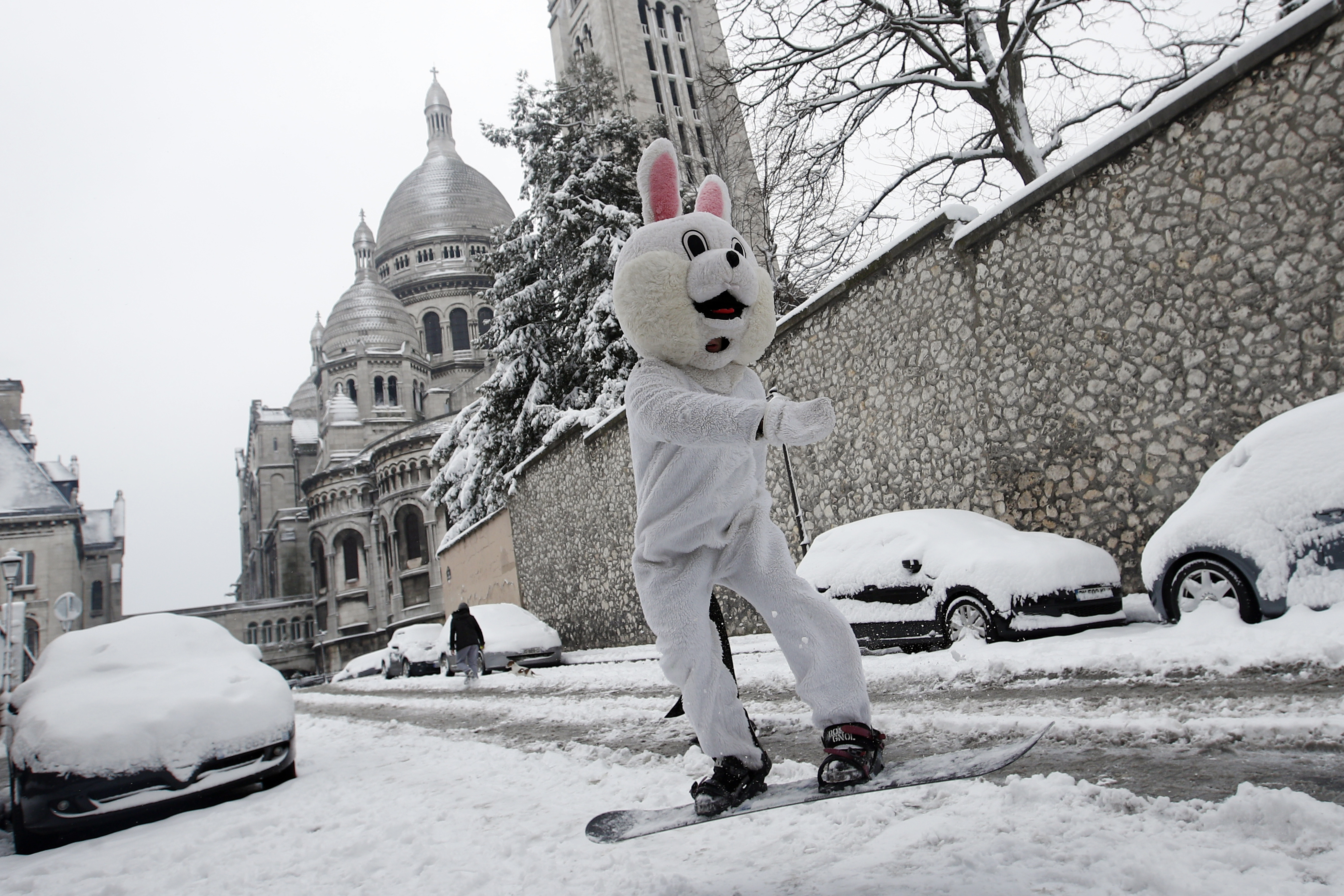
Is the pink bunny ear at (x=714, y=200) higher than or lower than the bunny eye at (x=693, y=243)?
higher

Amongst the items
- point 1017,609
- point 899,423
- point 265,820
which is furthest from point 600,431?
point 265,820

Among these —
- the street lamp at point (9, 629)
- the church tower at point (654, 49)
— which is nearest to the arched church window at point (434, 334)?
the church tower at point (654, 49)

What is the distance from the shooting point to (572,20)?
4812cm

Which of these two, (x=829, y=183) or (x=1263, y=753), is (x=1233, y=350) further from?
(x=829, y=183)

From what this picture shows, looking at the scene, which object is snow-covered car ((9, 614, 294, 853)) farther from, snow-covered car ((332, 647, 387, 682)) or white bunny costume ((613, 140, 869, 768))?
snow-covered car ((332, 647, 387, 682))

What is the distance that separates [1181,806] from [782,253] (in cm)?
1698

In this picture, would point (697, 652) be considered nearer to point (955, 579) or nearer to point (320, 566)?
point (955, 579)

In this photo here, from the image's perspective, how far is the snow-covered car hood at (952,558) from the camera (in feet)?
20.6

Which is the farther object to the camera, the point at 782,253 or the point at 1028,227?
the point at 782,253

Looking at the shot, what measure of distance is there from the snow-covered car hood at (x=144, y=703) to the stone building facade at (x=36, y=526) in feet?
158

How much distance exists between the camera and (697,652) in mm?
2482

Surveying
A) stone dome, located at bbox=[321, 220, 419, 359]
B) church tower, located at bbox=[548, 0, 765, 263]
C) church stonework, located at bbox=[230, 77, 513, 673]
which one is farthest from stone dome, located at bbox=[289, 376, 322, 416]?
church tower, located at bbox=[548, 0, 765, 263]

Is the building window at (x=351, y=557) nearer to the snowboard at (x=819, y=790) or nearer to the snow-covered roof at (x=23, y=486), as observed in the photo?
the snow-covered roof at (x=23, y=486)

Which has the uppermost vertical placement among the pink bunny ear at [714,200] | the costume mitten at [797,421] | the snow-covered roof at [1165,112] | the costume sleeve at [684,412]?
the snow-covered roof at [1165,112]
